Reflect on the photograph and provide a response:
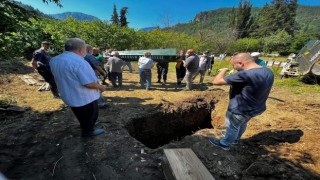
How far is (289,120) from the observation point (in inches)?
236

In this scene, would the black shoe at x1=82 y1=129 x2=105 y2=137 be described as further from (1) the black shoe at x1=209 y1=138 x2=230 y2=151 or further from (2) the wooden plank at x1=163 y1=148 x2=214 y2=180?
(1) the black shoe at x1=209 y1=138 x2=230 y2=151

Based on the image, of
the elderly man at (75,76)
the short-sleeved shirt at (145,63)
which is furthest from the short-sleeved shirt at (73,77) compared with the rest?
the short-sleeved shirt at (145,63)

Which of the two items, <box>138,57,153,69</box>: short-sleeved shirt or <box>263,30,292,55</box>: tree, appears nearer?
<box>138,57,153,69</box>: short-sleeved shirt

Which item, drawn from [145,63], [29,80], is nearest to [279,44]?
[145,63]

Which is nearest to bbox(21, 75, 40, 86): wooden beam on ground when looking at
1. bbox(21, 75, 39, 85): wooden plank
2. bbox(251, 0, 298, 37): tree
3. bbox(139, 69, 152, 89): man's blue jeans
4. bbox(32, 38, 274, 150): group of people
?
bbox(21, 75, 39, 85): wooden plank

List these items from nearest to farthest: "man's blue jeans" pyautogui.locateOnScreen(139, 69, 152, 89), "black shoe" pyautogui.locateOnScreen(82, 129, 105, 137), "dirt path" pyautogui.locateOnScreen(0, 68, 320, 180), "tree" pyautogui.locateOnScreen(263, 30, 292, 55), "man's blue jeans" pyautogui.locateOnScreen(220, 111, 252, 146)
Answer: "dirt path" pyautogui.locateOnScreen(0, 68, 320, 180) → "man's blue jeans" pyautogui.locateOnScreen(220, 111, 252, 146) → "black shoe" pyautogui.locateOnScreen(82, 129, 105, 137) → "man's blue jeans" pyautogui.locateOnScreen(139, 69, 152, 89) → "tree" pyautogui.locateOnScreen(263, 30, 292, 55)

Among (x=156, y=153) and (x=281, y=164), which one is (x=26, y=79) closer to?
(x=156, y=153)

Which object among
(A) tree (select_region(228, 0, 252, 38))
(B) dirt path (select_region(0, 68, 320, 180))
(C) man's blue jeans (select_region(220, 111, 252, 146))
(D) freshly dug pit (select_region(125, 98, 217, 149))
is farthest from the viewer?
(A) tree (select_region(228, 0, 252, 38))

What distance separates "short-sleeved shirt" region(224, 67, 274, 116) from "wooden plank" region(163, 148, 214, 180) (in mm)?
1266

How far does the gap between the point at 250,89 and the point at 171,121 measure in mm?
3943

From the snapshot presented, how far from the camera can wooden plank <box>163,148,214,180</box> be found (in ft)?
8.80

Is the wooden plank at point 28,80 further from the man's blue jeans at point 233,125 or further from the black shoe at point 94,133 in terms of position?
the man's blue jeans at point 233,125

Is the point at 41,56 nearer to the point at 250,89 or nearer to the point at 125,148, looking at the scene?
the point at 125,148

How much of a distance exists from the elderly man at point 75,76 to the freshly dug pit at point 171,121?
2.53m
